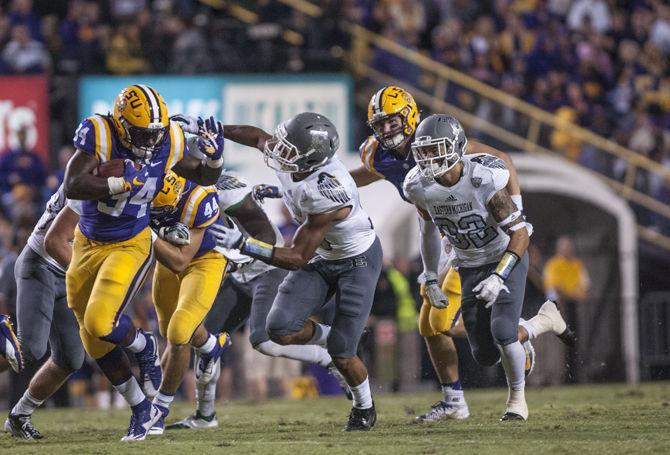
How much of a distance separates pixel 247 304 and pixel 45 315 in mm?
1644

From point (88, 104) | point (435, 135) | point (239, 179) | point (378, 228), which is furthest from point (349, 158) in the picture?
point (435, 135)

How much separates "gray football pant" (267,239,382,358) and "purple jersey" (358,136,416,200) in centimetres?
80

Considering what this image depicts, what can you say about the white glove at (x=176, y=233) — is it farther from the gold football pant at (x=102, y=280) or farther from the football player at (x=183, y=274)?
the gold football pant at (x=102, y=280)

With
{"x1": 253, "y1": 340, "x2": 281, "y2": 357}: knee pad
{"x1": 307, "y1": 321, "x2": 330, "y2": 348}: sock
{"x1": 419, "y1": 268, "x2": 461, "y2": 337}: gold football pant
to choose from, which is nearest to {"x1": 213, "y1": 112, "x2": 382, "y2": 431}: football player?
{"x1": 307, "y1": 321, "x2": 330, "y2": 348}: sock

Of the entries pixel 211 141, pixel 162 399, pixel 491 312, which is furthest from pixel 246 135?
pixel 491 312

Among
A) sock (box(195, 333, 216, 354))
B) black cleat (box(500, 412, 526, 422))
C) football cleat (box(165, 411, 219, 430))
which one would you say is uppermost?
sock (box(195, 333, 216, 354))

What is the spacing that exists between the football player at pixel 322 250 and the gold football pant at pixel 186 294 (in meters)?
0.47

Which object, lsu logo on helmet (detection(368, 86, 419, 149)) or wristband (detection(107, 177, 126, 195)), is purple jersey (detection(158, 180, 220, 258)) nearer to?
wristband (detection(107, 177, 126, 195))

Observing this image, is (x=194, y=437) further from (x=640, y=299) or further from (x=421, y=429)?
(x=640, y=299)

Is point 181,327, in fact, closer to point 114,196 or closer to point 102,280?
point 102,280

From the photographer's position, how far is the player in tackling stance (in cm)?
784

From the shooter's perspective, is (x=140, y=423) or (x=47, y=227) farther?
(x=47, y=227)

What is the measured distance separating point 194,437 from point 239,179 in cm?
194

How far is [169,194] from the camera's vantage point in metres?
7.95
